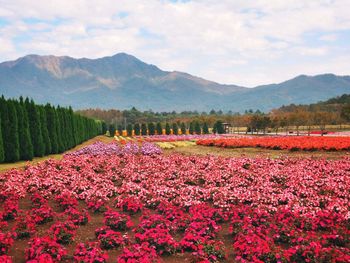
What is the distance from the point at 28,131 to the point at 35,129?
1.64m

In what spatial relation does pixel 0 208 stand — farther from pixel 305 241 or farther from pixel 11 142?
pixel 11 142

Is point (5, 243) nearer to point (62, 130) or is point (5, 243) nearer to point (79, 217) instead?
point (79, 217)

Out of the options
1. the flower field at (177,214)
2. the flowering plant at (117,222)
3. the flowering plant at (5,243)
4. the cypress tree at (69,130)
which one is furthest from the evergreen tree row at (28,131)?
the flowering plant at (5,243)

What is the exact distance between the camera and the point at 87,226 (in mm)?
10305

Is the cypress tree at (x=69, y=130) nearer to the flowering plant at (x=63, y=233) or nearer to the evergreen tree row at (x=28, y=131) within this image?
the evergreen tree row at (x=28, y=131)

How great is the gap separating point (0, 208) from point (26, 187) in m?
2.11

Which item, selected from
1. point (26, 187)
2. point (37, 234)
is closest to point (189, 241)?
point (37, 234)

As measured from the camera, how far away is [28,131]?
24984 mm

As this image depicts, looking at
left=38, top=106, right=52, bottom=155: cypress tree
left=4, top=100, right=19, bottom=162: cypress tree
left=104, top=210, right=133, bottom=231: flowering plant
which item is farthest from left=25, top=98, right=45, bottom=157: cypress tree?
left=104, top=210, right=133, bottom=231: flowering plant

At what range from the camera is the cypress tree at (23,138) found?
24391 mm

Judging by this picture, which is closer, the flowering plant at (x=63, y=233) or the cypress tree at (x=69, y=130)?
the flowering plant at (x=63, y=233)

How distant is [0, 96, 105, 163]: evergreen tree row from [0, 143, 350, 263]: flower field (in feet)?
22.2

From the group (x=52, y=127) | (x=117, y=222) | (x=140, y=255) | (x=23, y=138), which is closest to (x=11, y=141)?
(x=23, y=138)

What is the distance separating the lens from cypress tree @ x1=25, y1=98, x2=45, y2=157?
2644cm
